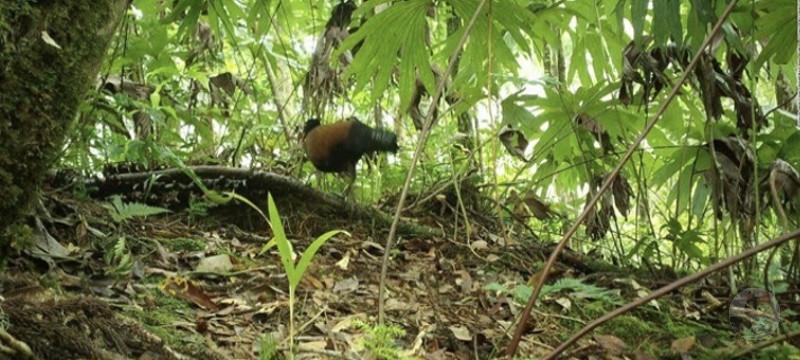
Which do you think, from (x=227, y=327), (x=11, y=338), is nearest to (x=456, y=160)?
(x=227, y=327)

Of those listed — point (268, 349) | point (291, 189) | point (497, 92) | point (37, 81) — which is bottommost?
point (268, 349)

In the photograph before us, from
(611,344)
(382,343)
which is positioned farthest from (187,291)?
(611,344)

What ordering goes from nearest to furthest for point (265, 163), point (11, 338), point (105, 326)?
point (11, 338) < point (105, 326) < point (265, 163)

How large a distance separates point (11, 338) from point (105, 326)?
0.61 ft

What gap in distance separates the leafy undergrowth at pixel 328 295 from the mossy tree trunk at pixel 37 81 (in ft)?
0.64

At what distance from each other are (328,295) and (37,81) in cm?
80

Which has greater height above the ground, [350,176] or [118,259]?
[350,176]

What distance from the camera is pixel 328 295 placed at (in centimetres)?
151

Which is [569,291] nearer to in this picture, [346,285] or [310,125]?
[346,285]

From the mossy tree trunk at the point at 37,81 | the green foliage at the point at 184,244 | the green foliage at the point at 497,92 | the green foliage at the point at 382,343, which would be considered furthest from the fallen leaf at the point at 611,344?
the mossy tree trunk at the point at 37,81

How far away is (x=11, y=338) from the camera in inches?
32.8

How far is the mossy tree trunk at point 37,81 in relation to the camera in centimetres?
92

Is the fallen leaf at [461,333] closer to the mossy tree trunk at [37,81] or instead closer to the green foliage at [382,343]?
the green foliage at [382,343]

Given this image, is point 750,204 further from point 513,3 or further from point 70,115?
point 70,115
